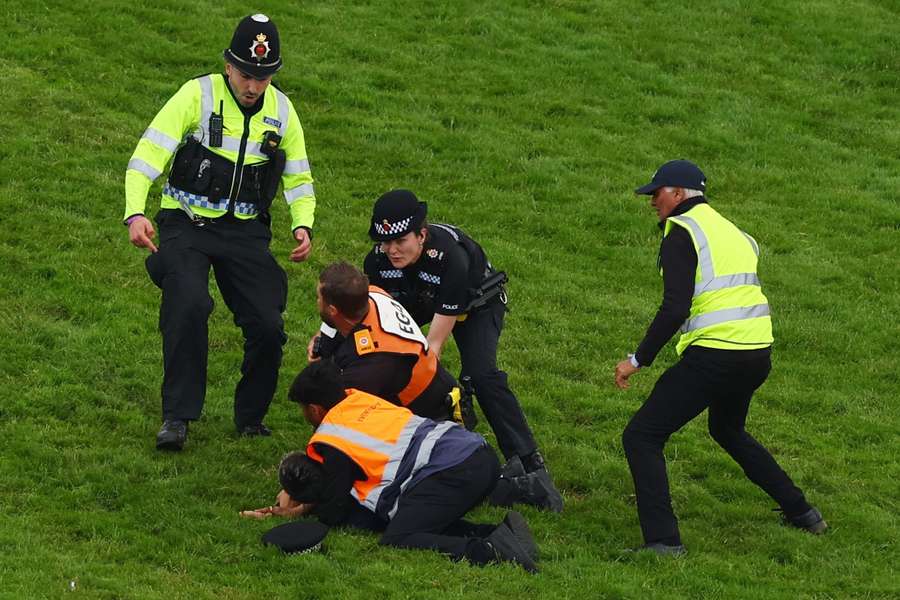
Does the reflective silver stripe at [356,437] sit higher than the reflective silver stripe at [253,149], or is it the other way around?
the reflective silver stripe at [253,149]

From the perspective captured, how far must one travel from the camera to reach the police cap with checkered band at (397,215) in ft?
29.7

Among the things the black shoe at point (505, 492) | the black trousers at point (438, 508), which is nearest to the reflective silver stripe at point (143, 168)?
the black trousers at point (438, 508)

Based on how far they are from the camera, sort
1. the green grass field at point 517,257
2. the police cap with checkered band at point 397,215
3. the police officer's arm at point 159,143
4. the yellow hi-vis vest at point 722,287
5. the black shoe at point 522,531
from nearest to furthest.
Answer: the black shoe at point 522,531
the green grass field at point 517,257
the yellow hi-vis vest at point 722,287
the police cap with checkered band at point 397,215
the police officer's arm at point 159,143

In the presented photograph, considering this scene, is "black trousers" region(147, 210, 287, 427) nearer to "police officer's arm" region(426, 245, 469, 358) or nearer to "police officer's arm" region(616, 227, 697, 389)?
"police officer's arm" region(426, 245, 469, 358)

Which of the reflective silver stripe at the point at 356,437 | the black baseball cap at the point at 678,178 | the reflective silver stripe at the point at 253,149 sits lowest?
the reflective silver stripe at the point at 356,437

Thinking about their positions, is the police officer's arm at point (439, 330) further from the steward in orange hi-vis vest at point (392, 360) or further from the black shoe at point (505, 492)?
the black shoe at point (505, 492)

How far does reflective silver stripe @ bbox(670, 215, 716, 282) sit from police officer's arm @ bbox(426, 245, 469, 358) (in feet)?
4.96

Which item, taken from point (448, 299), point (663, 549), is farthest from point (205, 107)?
point (663, 549)

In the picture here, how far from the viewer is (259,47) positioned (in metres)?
9.31

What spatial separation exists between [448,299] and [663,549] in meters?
2.12

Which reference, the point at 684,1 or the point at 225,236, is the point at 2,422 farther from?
the point at 684,1

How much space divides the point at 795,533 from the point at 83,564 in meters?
4.61

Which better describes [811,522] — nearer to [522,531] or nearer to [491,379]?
[522,531]

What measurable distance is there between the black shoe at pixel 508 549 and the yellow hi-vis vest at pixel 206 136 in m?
2.89
